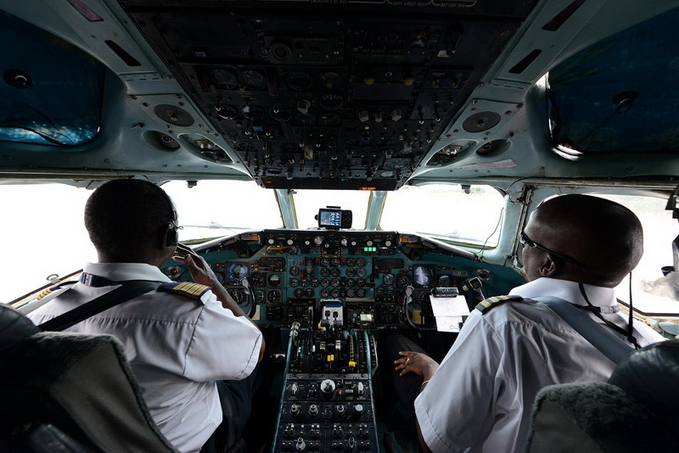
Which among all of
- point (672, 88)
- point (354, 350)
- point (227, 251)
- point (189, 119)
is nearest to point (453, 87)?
point (672, 88)

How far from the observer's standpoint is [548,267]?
1.19m

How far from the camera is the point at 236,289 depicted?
354 cm

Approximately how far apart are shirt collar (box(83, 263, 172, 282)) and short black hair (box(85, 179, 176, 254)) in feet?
0.25

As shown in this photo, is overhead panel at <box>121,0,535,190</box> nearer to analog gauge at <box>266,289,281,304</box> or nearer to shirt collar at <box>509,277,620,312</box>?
shirt collar at <box>509,277,620,312</box>

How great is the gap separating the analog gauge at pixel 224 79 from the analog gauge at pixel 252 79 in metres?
0.04

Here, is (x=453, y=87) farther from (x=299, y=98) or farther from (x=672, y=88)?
(x=672, y=88)

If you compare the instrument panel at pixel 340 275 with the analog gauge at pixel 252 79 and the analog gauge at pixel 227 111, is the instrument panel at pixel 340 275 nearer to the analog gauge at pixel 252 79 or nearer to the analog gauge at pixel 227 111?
the analog gauge at pixel 227 111

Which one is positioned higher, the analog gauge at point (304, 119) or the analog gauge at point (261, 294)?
the analog gauge at point (304, 119)

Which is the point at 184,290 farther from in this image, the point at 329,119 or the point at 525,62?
the point at 525,62

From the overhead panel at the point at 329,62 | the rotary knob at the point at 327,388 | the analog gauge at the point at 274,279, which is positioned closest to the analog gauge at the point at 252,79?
the overhead panel at the point at 329,62

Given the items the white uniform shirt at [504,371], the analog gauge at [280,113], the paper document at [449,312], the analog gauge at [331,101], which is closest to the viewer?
the white uniform shirt at [504,371]

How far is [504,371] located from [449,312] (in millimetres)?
2513

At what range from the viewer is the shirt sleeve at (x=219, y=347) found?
1093mm

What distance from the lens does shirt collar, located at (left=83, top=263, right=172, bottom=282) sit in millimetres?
1186
